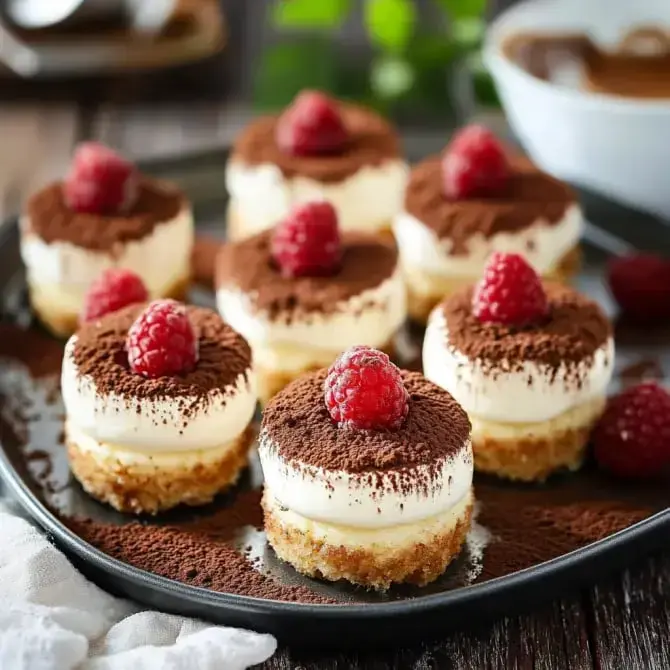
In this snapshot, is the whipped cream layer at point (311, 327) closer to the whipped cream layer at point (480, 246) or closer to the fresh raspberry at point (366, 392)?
the whipped cream layer at point (480, 246)

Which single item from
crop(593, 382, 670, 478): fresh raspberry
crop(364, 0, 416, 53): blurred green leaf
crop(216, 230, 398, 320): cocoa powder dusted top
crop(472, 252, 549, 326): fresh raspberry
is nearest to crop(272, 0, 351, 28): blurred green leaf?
crop(364, 0, 416, 53): blurred green leaf

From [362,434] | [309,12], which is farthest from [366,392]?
[309,12]

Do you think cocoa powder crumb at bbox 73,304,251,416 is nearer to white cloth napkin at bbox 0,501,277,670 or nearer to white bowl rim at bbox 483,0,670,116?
white cloth napkin at bbox 0,501,277,670

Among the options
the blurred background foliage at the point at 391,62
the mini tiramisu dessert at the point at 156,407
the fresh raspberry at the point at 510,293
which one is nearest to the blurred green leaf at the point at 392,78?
the blurred background foliage at the point at 391,62

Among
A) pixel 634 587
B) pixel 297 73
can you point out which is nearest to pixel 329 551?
pixel 634 587

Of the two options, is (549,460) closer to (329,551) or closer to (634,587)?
(634,587)

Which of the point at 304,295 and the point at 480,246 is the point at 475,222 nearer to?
the point at 480,246
